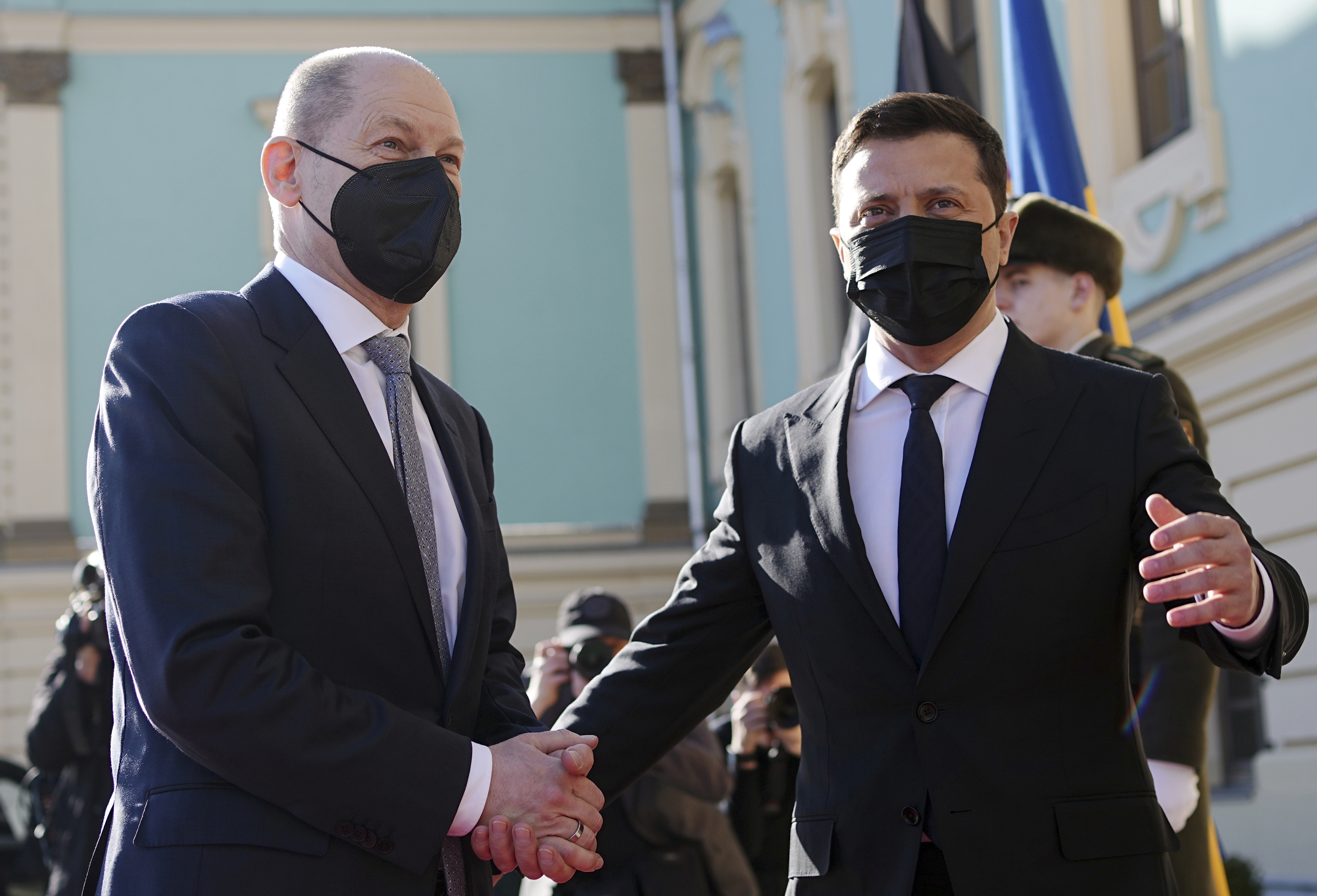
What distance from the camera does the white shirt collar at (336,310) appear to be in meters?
2.94

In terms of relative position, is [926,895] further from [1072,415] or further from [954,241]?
[954,241]

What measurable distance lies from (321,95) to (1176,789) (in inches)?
95.1

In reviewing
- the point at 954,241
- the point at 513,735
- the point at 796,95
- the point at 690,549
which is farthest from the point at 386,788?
the point at 690,549

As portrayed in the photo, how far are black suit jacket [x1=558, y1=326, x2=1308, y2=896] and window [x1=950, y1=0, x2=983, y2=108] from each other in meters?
10.2

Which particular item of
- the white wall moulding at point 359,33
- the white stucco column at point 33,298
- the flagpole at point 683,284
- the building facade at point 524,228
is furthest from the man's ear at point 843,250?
the white wall moulding at point 359,33

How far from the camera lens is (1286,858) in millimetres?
8469

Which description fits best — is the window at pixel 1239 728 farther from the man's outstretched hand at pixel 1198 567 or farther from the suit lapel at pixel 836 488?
the man's outstretched hand at pixel 1198 567

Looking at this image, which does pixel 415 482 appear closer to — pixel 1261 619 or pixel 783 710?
pixel 1261 619

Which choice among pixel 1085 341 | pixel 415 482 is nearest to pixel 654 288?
pixel 1085 341

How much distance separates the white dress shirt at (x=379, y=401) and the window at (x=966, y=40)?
10.2 meters

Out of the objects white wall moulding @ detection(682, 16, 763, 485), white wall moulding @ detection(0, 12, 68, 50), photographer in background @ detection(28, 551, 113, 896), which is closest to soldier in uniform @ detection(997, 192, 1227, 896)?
photographer in background @ detection(28, 551, 113, 896)

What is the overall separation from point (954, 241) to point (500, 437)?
50.2ft

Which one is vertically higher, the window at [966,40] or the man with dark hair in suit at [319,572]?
the window at [966,40]

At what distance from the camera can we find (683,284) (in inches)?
714
